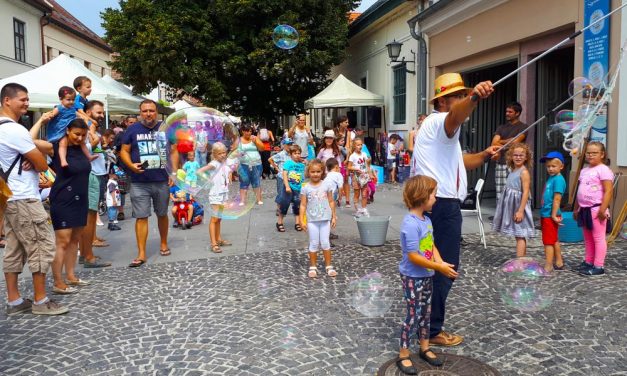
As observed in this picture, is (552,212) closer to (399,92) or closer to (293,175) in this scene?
(293,175)

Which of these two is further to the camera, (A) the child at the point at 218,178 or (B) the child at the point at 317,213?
(A) the child at the point at 218,178

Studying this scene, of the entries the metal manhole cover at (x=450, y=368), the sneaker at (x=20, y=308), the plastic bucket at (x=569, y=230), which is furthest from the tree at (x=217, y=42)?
the metal manhole cover at (x=450, y=368)

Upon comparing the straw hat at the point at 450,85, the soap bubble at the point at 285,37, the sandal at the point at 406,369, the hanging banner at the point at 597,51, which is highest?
the soap bubble at the point at 285,37

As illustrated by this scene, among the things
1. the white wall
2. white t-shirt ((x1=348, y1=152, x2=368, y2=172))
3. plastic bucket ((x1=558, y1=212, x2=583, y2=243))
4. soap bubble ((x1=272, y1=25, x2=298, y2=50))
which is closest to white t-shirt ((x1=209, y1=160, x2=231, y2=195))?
white t-shirt ((x1=348, y1=152, x2=368, y2=172))

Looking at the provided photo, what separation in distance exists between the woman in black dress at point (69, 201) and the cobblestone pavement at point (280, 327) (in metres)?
0.31

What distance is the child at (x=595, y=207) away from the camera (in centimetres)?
549

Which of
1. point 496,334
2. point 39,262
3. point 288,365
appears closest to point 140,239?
point 39,262

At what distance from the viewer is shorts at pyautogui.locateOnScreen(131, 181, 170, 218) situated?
634 cm

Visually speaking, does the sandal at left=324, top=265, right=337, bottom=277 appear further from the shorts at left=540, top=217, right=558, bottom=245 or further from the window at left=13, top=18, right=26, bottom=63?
the window at left=13, top=18, right=26, bottom=63

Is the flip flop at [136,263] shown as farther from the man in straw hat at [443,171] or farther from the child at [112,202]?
the man in straw hat at [443,171]

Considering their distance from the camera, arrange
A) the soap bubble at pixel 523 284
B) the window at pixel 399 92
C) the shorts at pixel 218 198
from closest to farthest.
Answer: the soap bubble at pixel 523 284
the shorts at pixel 218 198
the window at pixel 399 92

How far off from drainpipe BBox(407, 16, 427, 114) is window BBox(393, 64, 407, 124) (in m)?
1.79

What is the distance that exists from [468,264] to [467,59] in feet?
23.3

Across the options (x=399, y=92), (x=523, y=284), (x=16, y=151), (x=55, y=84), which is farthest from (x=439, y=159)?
(x=399, y=92)
